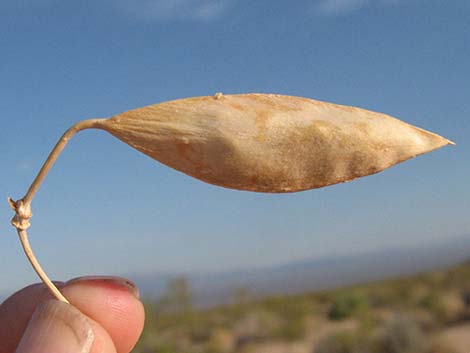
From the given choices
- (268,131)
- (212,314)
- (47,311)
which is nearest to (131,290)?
(47,311)

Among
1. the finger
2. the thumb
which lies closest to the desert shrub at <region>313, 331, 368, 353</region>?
the finger

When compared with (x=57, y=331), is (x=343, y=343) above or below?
below

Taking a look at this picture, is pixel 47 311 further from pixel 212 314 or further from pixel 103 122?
pixel 212 314

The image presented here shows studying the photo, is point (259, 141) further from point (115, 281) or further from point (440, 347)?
point (440, 347)

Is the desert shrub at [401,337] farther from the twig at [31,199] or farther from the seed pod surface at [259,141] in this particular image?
the twig at [31,199]

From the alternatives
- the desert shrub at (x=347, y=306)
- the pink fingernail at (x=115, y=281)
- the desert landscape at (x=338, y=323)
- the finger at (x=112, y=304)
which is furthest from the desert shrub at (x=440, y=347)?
the pink fingernail at (x=115, y=281)

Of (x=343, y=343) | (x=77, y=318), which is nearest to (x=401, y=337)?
(x=343, y=343)

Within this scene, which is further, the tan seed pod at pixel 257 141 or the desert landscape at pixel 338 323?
the desert landscape at pixel 338 323
